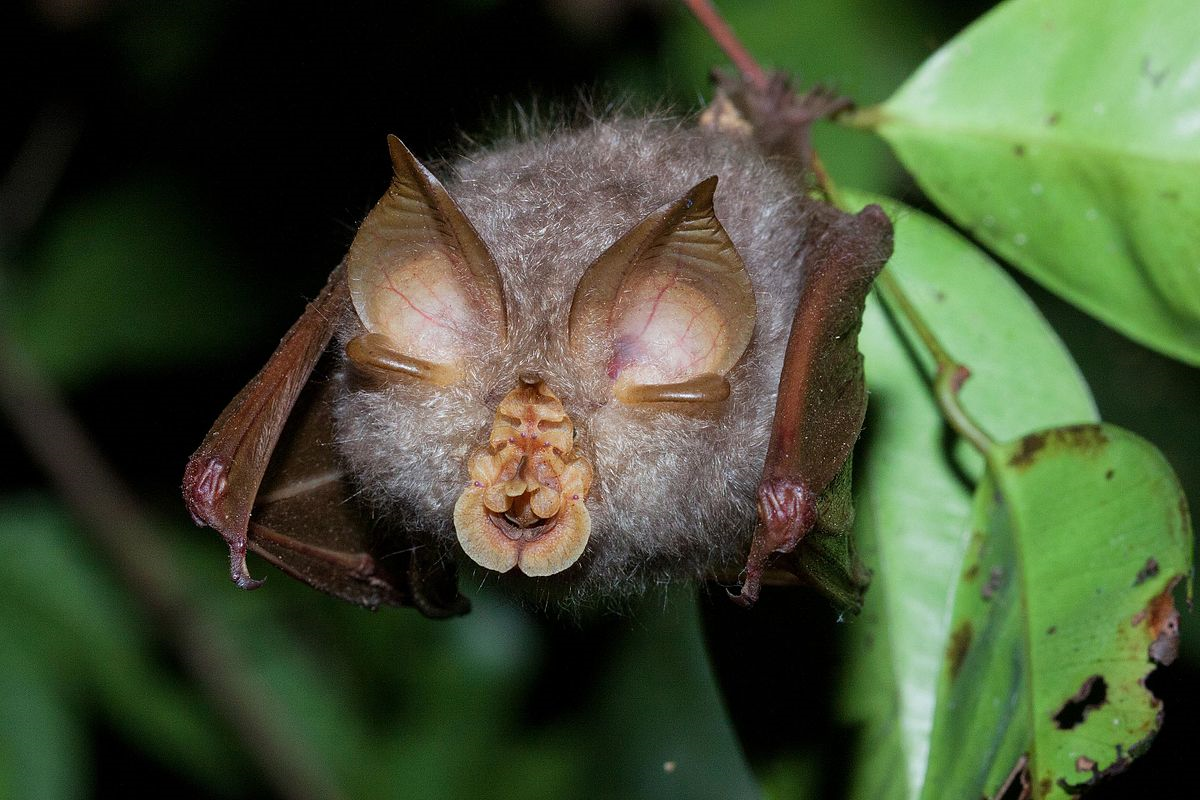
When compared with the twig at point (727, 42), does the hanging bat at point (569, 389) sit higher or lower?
lower

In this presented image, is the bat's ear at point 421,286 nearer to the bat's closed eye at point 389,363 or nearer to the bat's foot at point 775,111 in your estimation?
the bat's closed eye at point 389,363

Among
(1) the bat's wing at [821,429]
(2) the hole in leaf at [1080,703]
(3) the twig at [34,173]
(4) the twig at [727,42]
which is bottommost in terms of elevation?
(2) the hole in leaf at [1080,703]

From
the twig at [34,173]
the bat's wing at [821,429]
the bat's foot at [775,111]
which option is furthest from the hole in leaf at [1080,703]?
the twig at [34,173]

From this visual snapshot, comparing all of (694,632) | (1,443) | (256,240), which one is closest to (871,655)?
(694,632)

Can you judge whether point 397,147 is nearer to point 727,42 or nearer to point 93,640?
point 727,42

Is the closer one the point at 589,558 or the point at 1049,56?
the point at 589,558

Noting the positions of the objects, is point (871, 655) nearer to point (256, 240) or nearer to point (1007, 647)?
point (1007, 647)

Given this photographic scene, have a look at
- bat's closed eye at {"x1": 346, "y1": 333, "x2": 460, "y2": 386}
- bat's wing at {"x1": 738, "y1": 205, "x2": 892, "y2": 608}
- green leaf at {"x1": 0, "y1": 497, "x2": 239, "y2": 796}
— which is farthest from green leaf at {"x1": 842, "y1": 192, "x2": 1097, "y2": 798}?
green leaf at {"x1": 0, "y1": 497, "x2": 239, "y2": 796}

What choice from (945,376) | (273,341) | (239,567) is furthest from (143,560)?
(945,376)
